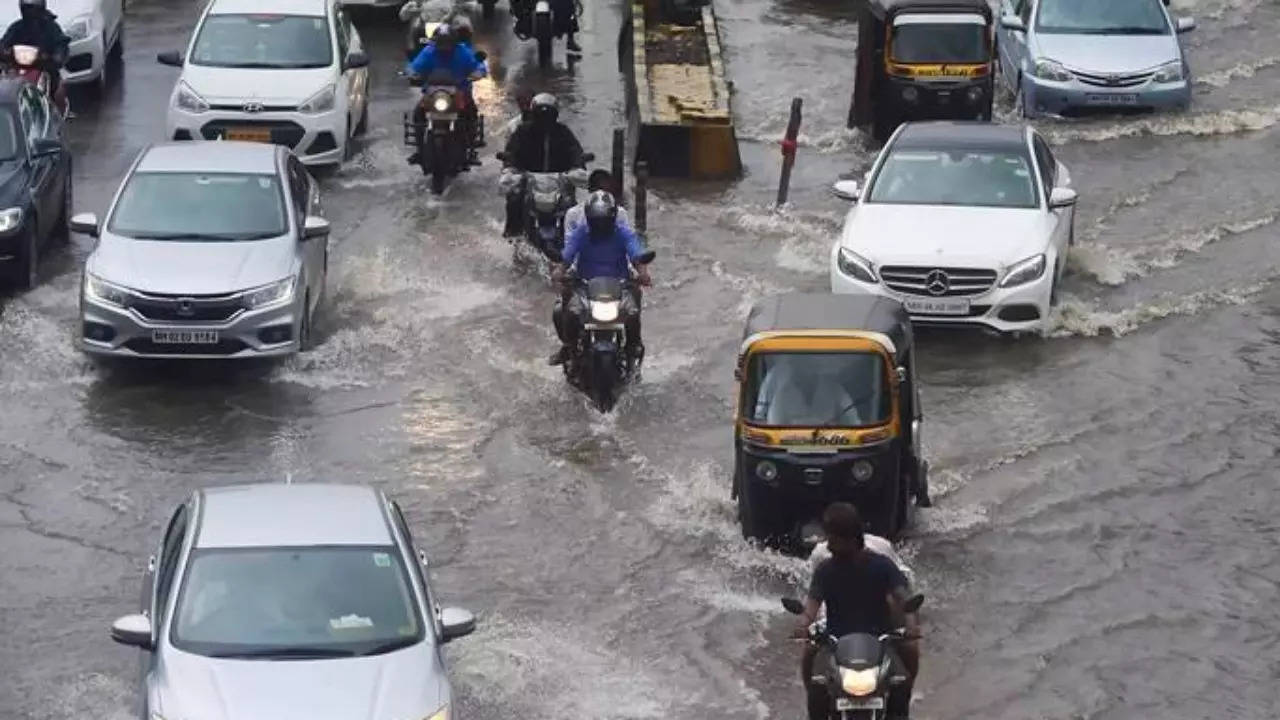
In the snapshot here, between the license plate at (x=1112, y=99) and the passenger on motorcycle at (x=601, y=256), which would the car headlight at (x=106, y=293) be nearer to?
the passenger on motorcycle at (x=601, y=256)

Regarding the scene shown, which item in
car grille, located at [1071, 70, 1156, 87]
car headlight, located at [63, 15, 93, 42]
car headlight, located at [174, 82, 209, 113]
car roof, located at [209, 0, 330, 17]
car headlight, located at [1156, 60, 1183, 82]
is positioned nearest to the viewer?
car headlight, located at [174, 82, 209, 113]

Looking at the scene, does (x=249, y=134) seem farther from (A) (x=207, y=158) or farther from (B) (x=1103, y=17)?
(B) (x=1103, y=17)

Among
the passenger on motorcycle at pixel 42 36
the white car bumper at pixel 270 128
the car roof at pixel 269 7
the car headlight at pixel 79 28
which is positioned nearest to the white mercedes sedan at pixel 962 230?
the white car bumper at pixel 270 128

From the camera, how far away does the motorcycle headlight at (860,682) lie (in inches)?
460

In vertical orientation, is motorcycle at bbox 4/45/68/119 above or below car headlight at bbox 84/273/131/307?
below

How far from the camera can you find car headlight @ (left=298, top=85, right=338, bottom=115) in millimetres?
25734

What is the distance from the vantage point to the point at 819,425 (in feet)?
52.7

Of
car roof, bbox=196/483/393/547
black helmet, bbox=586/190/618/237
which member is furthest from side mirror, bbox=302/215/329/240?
car roof, bbox=196/483/393/547

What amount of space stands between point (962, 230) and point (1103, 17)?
9.79 m

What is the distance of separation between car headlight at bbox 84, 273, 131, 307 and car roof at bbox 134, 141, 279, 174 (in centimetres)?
160

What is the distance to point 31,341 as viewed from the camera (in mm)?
21031

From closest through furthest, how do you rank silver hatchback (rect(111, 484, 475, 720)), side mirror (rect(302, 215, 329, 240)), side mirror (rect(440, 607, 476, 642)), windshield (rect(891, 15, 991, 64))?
silver hatchback (rect(111, 484, 475, 720)), side mirror (rect(440, 607, 476, 642)), side mirror (rect(302, 215, 329, 240)), windshield (rect(891, 15, 991, 64))

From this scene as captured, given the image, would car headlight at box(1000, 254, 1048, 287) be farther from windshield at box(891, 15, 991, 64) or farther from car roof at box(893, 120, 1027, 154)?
windshield at box(891, 15, 991, 64)

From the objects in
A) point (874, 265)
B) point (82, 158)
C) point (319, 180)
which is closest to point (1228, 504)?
point (874, 265)
